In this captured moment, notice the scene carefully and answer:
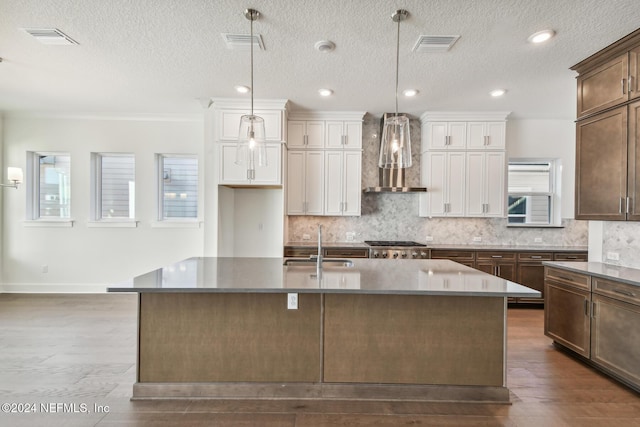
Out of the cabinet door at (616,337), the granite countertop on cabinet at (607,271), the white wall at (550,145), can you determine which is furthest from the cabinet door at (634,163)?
the white wall at (550,145)

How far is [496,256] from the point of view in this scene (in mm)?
4512

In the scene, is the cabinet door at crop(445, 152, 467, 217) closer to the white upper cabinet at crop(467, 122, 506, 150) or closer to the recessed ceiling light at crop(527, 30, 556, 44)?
the white upper cabinet at crop(467, 122, 506, 150)

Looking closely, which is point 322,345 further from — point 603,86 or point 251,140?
point 603,86

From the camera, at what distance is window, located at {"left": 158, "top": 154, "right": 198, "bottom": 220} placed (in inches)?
208

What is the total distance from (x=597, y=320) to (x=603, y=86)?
6.93ft

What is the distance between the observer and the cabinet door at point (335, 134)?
4.85m

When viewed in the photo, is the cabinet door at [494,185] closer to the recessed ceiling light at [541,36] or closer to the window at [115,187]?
the recessed ceiling light at [541,36]

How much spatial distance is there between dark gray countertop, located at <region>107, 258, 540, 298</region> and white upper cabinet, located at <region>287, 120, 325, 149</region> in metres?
2.43

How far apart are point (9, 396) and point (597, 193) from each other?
16.9 ft

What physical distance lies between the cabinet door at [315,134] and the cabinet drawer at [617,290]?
3.55 m

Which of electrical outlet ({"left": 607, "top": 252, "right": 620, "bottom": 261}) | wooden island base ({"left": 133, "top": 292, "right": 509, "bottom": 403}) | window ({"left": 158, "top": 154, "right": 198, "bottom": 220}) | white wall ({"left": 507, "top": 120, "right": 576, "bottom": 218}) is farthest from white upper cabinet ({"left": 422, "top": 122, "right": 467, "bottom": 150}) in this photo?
window ({"left": 158, "top": 154, "right": 198, "bottom": 220})

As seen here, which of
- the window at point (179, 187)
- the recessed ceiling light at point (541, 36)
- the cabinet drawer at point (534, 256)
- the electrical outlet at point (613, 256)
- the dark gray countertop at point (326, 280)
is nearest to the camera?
the dark gray countertop at point (326, 280)

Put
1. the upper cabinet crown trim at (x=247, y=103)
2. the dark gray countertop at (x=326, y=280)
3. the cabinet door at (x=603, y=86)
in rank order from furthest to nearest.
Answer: the upper cabinet crown trim at (x=247, y=103) < the cabinet door at (x=603, y=86) < the dark gray countertop at (x=326, y=280)

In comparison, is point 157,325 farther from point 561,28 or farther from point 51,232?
point 51,232
